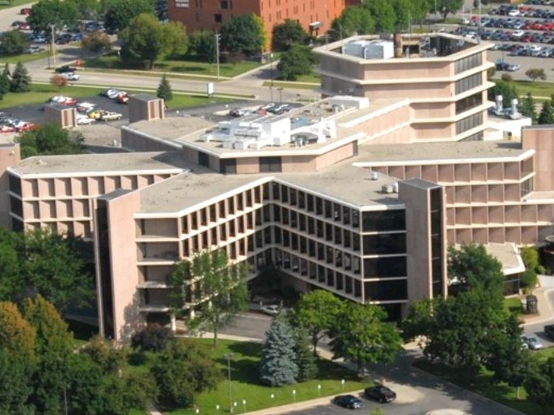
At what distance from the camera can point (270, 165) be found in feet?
413

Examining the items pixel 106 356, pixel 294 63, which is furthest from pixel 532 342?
pixel 294 63

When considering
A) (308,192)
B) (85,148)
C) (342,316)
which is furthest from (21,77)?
(342,316)

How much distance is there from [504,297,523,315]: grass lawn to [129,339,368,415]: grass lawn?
555 inches

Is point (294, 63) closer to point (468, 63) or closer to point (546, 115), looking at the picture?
point (546, 115)

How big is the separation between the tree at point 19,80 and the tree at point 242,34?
21.8 m

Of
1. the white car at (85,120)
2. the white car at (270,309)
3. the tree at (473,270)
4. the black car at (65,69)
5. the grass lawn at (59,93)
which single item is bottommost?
the white car at (270,309)

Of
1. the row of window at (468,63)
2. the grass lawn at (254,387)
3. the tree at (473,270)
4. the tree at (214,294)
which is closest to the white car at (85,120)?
the row of window at (468,63)

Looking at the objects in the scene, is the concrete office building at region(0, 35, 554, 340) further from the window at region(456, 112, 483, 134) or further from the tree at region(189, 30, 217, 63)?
the tree at region(189, 30, 217, 63)

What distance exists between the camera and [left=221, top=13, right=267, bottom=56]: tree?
196 metres

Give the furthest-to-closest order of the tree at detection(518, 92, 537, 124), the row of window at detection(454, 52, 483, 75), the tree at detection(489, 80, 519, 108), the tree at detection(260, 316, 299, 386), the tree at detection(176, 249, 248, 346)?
1. the tree at detection(489, 80, 519, 108)
2. the tree at detection(518, 92, 537, 124)
3. the row of window at detection(454, 52, 483, 75)
4. the tree at detection(176, 249, 248, 346)
5. the tree at detection(260, 316, 299, 386)

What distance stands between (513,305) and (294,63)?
71.3 meters

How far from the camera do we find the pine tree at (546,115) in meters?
158

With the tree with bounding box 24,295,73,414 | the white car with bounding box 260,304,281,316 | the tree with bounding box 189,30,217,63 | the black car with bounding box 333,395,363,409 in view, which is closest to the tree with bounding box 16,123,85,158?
the white car with bounding box 260,304,281,316

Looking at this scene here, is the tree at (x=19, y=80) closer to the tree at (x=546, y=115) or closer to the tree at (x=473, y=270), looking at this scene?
the tree at (x=546, y=115)
